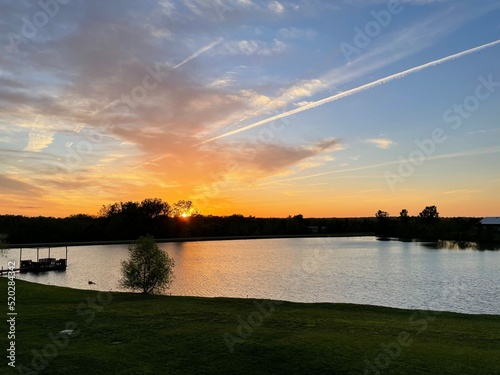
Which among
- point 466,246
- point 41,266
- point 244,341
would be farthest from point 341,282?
point 466,246

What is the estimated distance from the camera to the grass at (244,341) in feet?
54.5

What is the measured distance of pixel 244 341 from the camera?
19641mm

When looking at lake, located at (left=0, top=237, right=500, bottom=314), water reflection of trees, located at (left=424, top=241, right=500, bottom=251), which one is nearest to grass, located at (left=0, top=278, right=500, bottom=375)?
lake, located at (left=0, top=237, right=500, bottom=314)

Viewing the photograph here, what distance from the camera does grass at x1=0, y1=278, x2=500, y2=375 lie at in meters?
Answer: 16.6

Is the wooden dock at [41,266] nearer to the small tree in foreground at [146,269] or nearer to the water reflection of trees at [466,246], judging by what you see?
the small tree in foreground at [146,269]

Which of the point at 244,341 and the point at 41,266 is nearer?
the point at 244,341

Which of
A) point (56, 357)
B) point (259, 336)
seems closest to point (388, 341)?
point (259, 336)

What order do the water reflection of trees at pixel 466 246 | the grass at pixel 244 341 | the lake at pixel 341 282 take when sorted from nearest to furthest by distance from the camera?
the grass at pixel 244 341 < the lake at pixel 341 282 < the water reflection of trees at pixel 466 246

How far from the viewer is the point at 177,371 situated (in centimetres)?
1603

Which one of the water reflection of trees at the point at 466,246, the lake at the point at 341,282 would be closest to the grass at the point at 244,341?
the lake at the point at 341,282

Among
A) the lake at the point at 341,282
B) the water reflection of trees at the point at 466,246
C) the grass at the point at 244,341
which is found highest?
the grass at the point at 244,341

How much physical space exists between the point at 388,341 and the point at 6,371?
16768mm

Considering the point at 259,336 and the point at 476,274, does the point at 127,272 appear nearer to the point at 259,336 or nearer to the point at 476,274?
the point at 259,336

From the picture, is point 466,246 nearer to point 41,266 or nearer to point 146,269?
point 146,269
